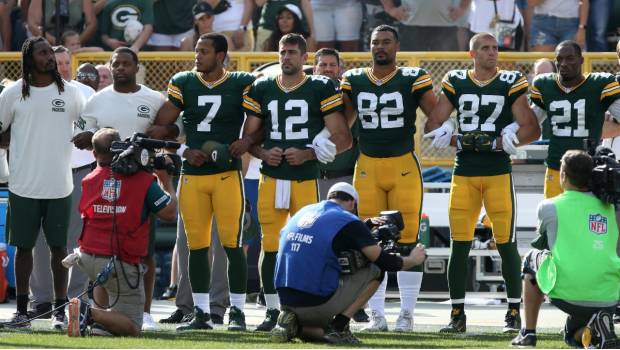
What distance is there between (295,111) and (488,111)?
141 cm

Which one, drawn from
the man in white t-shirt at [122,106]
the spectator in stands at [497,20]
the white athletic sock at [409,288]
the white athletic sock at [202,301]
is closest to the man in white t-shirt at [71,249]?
the man in white t-shirt at [122,106]

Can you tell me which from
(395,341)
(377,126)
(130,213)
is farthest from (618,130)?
(130,213)

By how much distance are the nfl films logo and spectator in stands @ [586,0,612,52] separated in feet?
22.6

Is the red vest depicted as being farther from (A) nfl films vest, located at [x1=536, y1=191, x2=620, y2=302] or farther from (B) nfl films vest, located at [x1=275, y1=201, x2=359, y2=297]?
(A) nfl films vest, located at [x1=536, y1=191, x2=620, y2=302]

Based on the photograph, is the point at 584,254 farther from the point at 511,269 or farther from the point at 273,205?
the point at 273,205

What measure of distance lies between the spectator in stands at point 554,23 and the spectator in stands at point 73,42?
454cm

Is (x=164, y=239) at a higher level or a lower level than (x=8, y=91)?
lower

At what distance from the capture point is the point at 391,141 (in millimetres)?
10977

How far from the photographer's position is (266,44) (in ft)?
50.8

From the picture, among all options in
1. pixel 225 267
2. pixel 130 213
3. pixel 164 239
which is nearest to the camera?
pixel 130 213

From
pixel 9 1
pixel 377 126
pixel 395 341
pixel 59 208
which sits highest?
pixel 9 1

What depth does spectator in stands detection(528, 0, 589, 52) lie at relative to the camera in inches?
612

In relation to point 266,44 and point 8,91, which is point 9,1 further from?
point 8,91

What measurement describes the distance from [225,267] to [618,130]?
3238 millimetres
